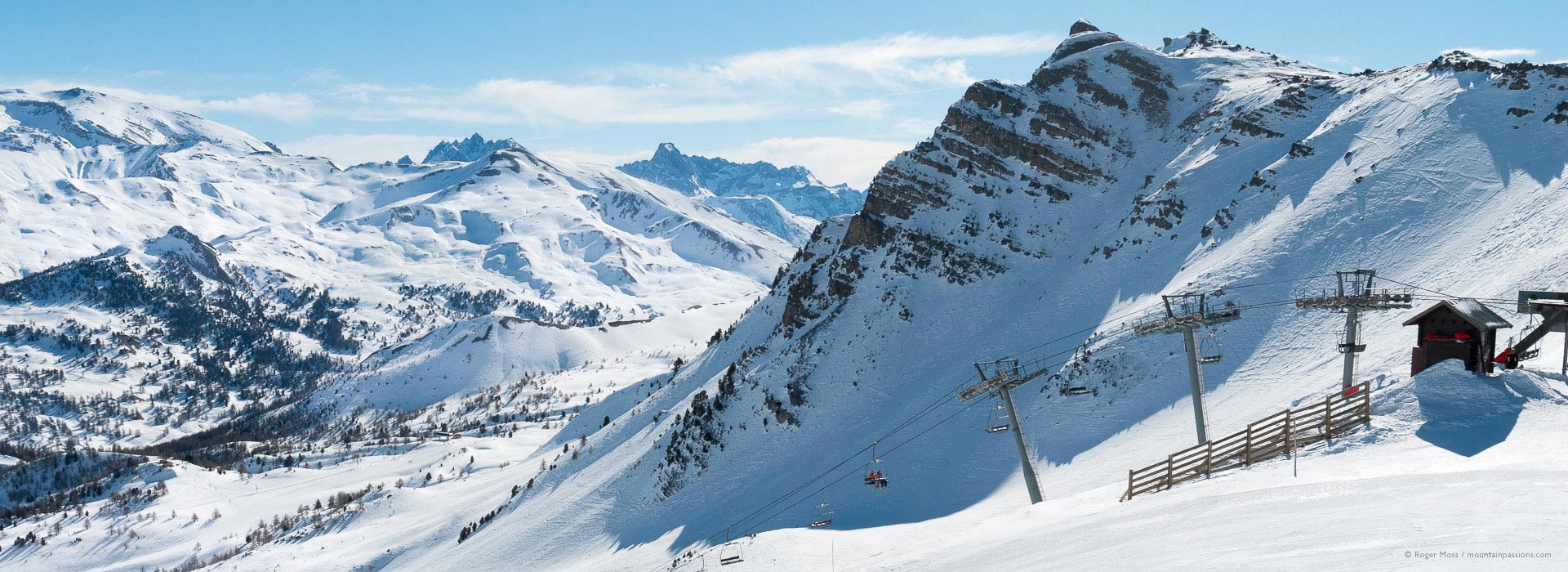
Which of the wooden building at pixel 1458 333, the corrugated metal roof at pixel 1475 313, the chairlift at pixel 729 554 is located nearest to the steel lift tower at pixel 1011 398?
the chairlift at pixel 729 554

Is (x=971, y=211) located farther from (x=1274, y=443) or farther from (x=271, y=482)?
(x=271, y=482)

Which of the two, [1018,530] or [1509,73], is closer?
[1018,530]

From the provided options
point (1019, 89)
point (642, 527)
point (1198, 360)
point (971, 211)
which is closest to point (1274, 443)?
point (1198, 360)

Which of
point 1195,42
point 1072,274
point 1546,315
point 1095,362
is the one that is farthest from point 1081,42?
point 1546,315

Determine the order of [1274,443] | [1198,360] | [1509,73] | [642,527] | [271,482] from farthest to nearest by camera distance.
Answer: [271,482]
[1509,73]
[642,527]
[1198,360]
[1274,443]

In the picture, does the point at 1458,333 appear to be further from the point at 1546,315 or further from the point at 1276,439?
the point at 1276,439

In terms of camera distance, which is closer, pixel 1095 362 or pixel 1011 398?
pixel 1011 398

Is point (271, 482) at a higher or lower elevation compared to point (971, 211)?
lower

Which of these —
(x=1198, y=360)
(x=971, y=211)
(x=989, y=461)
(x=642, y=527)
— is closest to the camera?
(x=1198, y=360)
